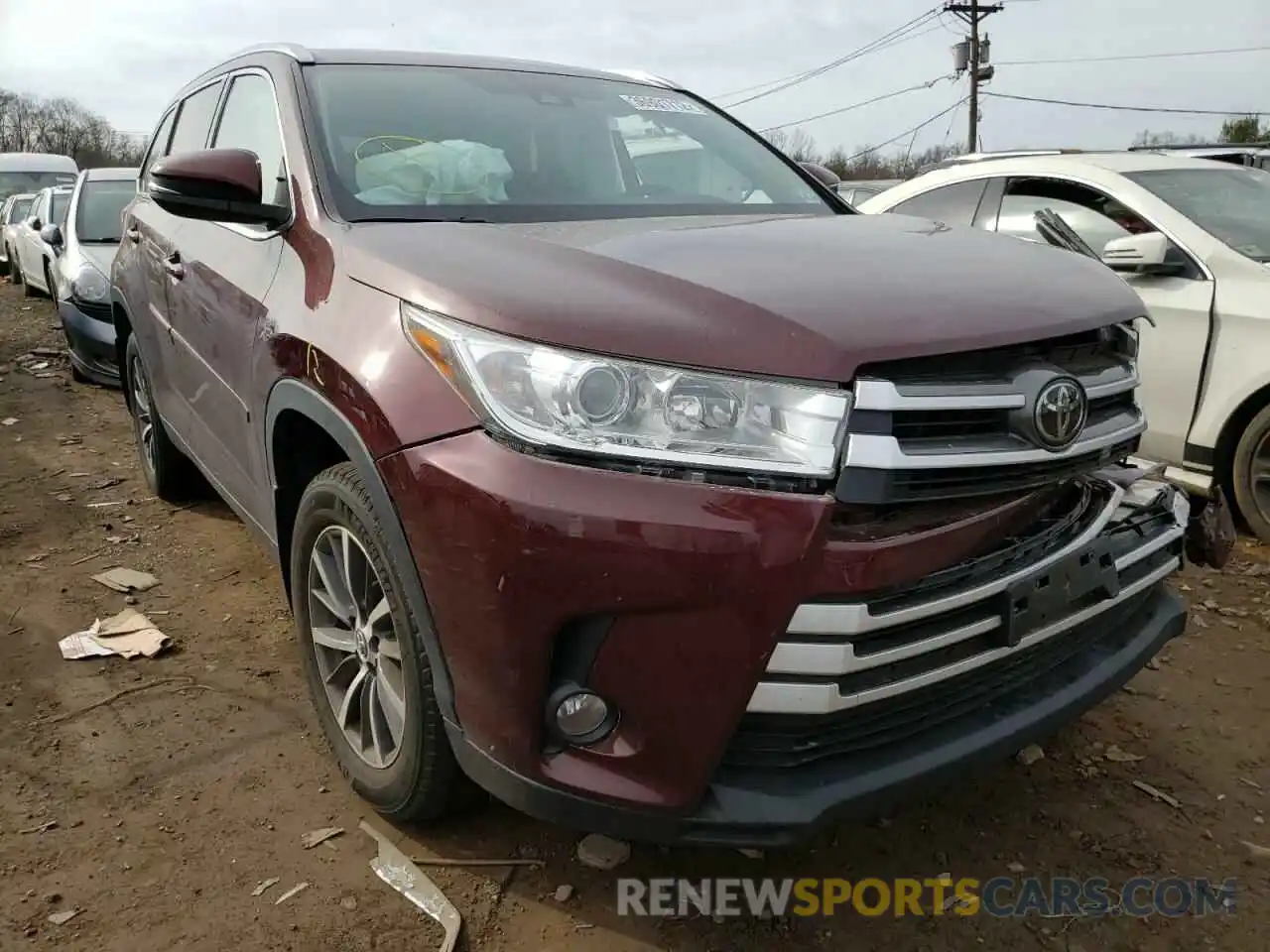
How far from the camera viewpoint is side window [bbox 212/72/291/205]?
8.87 ft

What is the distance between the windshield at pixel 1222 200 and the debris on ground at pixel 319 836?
13.6ft

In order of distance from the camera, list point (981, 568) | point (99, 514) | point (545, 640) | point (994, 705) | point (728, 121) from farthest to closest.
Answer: point (99, 514), point (728, 121), point (994, 705), point (981, 568), point (545, 640)

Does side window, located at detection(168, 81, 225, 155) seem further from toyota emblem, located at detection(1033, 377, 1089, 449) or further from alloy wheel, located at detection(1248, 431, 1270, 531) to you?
alloy wheel, located at detection(1248, 431, 1270, 531)

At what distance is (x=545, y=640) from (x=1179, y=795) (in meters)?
1.87

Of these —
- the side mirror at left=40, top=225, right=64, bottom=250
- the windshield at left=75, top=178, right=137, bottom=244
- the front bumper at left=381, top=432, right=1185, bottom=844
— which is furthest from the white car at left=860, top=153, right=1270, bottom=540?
the side mirror at left=40, top=225, right=64, bottom=250

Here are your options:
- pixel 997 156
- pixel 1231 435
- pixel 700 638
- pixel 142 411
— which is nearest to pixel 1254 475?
pixel 1231 435

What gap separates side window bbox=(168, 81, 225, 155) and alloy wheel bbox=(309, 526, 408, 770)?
1815mm

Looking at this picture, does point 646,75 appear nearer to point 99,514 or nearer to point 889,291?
point 889,291

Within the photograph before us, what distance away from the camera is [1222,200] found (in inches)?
184

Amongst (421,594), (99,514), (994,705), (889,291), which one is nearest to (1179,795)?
(994,705)

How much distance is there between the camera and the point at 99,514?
15.6 ft

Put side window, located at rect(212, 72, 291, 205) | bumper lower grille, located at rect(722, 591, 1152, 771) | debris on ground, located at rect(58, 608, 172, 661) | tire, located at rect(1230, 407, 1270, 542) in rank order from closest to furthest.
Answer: bumper lower grille, located at rect(722, 591, 1152, 771) < side window, located at rect(212, 72, 291, 205) < debris on ground, located at rect(58, 608, 172, 661) < tire, located at rect(1230, 407, 1270, 542)

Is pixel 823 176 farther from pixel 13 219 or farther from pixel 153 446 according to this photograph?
pixel 13 219

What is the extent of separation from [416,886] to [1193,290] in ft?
12.7
